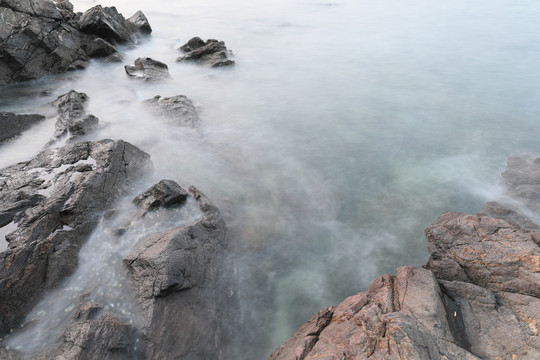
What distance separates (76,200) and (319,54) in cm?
1711

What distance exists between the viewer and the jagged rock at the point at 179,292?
17.1 feet

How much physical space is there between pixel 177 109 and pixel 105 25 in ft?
28.1

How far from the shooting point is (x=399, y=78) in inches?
667

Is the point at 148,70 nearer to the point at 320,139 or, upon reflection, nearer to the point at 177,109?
the point at 177,109

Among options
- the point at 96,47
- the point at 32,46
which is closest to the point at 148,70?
the point at 96,47

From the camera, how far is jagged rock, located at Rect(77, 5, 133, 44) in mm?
16359

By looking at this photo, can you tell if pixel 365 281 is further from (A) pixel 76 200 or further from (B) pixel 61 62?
(B) pixel 61 62

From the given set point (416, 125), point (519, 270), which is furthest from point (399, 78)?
point (519, 270)

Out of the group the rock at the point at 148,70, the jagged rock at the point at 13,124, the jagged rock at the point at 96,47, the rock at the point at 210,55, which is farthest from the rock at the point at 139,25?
the jagged rock at the point at 13,124

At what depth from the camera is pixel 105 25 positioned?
16.9 m

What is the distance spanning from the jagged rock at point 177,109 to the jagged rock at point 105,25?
7073 millimetres

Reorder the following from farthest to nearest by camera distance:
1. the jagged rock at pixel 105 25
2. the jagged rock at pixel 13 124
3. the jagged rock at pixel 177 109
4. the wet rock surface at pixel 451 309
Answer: the jagged rock at pixel 105 25 → the jagged rock at pixel 177 109 → the jagged rock at pixel 13 124 → the wet rock surface at pixel 451 309

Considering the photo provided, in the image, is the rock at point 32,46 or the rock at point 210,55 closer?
the rock at point 32,46

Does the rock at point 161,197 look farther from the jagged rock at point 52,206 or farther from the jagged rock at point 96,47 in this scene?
the jagged rock at point 96,47
